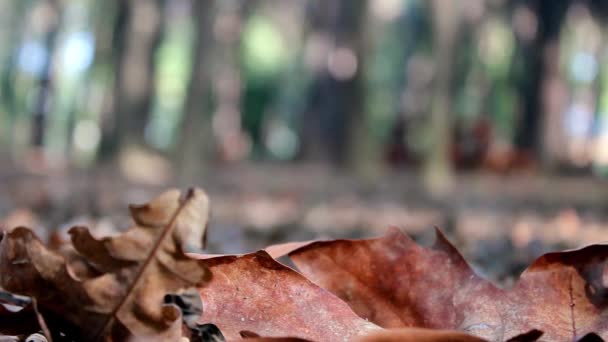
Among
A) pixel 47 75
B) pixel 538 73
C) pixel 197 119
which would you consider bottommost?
pixel 47 75

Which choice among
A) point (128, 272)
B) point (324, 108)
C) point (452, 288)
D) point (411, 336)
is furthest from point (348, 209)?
point (324, 108)

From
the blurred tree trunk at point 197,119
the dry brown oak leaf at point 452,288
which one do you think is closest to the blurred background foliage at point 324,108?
the blurred tree trunk at point 197,119

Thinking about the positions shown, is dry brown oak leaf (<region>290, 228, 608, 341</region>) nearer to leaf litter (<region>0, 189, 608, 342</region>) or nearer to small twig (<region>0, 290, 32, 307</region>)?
leaf litter (<region>0, 189, 608, 342</region>)

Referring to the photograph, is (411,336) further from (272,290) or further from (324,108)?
(324,108)

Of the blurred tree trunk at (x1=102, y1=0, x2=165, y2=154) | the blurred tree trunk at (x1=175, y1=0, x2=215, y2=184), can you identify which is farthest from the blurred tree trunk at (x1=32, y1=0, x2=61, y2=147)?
the blurred tree trunk at (x1=175, y1=0, x2=215, y2=184)

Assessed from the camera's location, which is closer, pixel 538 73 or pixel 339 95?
pixel 339 95
